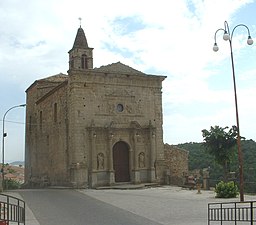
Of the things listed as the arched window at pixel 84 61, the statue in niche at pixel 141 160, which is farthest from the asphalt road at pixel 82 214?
the arched window at pixel 84 61

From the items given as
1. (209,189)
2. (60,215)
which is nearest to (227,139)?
(209,189)

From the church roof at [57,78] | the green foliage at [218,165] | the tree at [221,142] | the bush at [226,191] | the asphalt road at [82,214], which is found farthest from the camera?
the church roof at [57,78]

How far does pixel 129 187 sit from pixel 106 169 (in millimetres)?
3013

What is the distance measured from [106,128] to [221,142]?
925cm

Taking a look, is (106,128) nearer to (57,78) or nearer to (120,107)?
(120,107)

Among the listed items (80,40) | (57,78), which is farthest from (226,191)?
(57,78)

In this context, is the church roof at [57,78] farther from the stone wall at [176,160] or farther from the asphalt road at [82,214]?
the asphalt road at [82,214]

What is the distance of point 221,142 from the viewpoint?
28.3 metres

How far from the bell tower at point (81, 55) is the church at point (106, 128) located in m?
3.74

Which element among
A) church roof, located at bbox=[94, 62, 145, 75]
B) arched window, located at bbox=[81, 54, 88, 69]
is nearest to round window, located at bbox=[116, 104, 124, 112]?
church roof, located at bbox=[94, 62, 145, 75]

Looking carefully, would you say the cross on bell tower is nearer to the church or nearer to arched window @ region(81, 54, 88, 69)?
arched window @ region(81, 54, 88, 69)

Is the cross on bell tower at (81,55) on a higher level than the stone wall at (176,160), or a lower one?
higher

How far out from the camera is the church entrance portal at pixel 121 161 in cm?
3347

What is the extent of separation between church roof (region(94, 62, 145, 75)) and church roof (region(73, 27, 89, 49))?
5392mm
